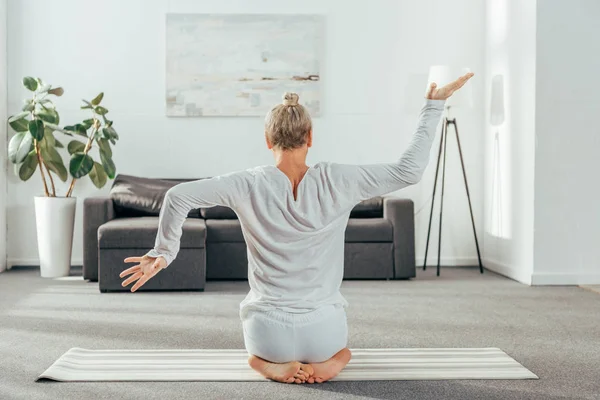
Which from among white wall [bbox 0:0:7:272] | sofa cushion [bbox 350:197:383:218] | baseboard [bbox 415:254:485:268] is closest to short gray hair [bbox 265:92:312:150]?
sofa cushion [bbox 350:197:383:218]

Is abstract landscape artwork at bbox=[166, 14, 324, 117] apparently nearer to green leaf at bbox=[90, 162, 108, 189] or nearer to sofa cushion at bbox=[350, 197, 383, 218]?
green leaf at bbox=[90, 162, 108, 189]

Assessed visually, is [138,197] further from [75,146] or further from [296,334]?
[296,334]

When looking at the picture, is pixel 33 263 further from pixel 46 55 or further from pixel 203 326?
pixel 203 326

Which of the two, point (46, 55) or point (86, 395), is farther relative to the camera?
point (46, 55)

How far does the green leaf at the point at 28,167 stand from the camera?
6.35 metres

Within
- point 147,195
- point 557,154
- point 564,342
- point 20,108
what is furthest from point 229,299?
point 20,108

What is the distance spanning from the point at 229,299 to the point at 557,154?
2.63 m

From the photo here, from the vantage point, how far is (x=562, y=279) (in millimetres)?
5676

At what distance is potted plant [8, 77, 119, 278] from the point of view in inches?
244

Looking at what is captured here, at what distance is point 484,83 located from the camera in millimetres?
7051

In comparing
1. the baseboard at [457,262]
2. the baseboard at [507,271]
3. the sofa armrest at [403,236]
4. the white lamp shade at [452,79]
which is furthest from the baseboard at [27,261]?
the baseboard at [507,271]

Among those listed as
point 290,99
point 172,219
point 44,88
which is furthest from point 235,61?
point 172,219

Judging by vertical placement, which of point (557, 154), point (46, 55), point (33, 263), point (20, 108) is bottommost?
point (33, 263)

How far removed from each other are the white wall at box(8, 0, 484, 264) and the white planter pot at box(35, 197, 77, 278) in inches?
25.8
